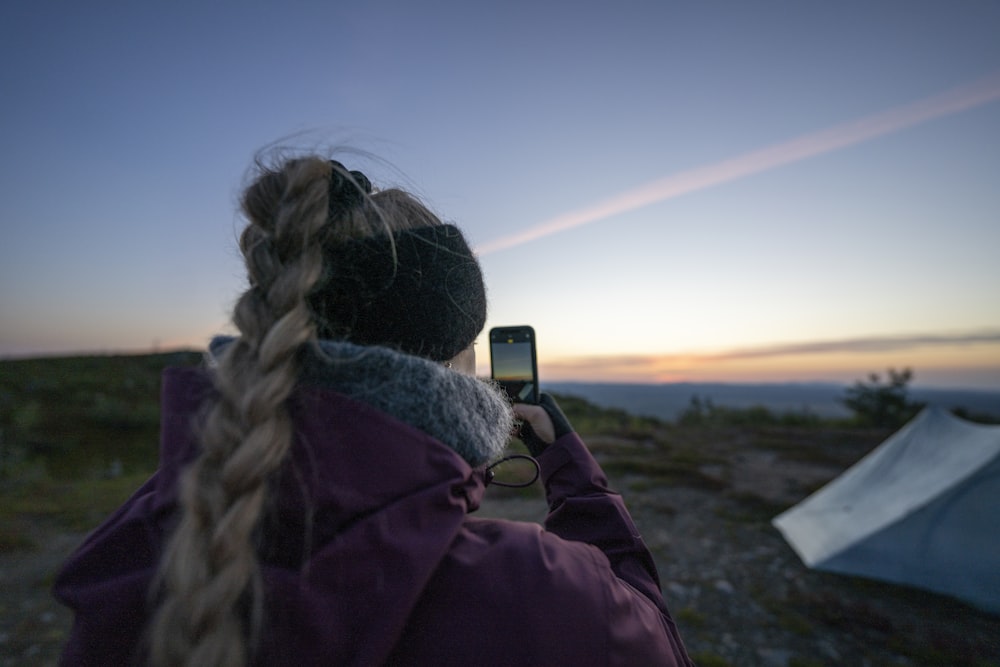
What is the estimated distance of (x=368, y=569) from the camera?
76cm

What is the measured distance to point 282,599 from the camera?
722mm

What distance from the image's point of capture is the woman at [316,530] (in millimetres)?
692

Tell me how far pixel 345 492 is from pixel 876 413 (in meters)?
24.9

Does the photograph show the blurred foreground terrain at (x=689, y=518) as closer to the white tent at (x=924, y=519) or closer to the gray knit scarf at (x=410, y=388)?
the white tent at (x=924, y=519)

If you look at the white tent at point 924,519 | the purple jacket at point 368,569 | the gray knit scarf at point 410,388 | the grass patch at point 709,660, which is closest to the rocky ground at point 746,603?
the grass patch at point 709,660

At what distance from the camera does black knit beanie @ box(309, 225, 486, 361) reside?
3.26 feet

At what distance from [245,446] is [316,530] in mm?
190

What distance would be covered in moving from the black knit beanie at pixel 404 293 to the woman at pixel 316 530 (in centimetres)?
2

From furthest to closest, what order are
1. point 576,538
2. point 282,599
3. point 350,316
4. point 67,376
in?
1. point 67,376
2. point 576,538
3. point 350,316
4. point 282,599

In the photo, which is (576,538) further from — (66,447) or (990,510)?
(66,447)

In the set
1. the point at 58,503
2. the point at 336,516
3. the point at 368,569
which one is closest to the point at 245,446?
the point at 336,516

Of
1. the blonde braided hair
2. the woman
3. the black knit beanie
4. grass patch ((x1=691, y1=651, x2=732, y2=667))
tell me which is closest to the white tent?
grass patch ((x1=691, y1=651, x2=732, y2=667))

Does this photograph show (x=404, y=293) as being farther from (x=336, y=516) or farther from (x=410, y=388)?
(x=336, y=516)

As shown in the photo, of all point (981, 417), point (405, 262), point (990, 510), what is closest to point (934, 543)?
point (990, 510)
